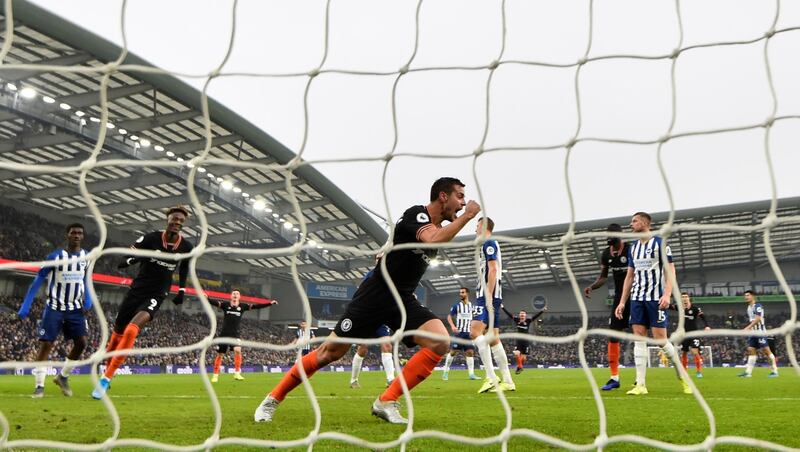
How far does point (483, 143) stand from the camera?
3512mm

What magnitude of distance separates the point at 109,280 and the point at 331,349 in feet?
110

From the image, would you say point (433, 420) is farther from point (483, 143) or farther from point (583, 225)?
point (583, 225)

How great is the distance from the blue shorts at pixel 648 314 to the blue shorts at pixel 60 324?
671 cm

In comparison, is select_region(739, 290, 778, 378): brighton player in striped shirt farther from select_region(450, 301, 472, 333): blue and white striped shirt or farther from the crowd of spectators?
the crowd of spectators

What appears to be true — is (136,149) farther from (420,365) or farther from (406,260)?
(420,365)

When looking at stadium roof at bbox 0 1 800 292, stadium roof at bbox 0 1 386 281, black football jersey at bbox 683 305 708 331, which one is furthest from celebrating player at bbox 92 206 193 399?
stadium roof at bbox 0 1 800 292

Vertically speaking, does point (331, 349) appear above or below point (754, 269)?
below

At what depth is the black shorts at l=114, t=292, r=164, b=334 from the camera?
23.6 ft

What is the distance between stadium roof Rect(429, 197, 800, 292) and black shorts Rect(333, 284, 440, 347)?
30.7 m

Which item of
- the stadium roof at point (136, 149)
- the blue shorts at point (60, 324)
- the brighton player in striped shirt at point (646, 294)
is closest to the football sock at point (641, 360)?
the brighton player in striped shirt at point (646, 294)

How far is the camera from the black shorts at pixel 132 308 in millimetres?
7207

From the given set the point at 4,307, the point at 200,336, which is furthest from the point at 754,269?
the point at 4,307

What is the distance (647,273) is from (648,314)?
19.5 inches

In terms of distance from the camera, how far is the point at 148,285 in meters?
7.35
